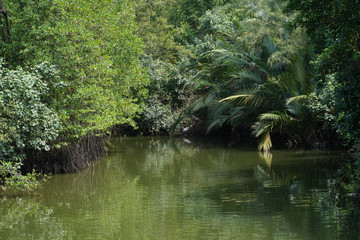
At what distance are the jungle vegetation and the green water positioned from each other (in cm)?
131

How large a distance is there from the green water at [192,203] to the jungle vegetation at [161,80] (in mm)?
1311

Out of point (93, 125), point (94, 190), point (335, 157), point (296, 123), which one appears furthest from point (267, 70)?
point (94, 190)

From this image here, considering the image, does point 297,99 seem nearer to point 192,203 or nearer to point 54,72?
point 54,72

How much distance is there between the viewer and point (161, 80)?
92.9ft

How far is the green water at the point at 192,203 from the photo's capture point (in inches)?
320

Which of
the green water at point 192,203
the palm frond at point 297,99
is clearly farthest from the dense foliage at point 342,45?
the palm frond at point 297,99

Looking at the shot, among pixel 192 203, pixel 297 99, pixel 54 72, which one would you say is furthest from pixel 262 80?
pixel 192 203

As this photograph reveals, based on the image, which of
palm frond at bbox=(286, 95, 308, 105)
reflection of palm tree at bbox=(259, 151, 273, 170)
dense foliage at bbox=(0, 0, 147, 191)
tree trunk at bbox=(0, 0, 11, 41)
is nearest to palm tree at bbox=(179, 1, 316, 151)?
palm frond at bbox=(286, 95, 308, 105)

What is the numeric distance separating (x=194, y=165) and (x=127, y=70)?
4.54 meters

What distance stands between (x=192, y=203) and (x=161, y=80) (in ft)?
60.6

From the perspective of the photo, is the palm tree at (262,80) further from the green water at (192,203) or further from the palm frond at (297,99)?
the green water at (192,203)

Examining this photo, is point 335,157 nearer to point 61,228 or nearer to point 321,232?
point 321,232

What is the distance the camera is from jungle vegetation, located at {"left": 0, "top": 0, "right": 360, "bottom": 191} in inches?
393

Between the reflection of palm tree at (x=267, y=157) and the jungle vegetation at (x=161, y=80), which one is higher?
the jungle vegetation at (x=161, y=80)
